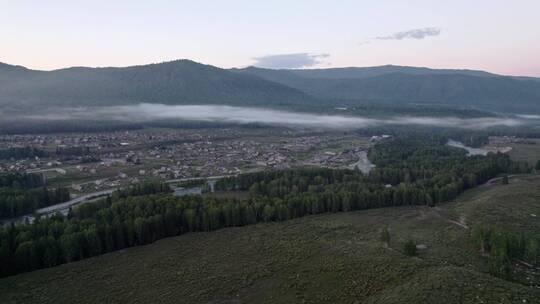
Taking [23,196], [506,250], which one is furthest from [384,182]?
[23,196]

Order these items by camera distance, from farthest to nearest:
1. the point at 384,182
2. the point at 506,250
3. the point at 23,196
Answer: the point at 384,182 < the point at 23,196 < the point at 506,250

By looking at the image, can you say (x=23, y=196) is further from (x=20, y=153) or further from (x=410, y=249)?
(x=20, y=153)

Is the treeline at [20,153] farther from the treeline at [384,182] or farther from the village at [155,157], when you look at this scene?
the treeline at [384,182]

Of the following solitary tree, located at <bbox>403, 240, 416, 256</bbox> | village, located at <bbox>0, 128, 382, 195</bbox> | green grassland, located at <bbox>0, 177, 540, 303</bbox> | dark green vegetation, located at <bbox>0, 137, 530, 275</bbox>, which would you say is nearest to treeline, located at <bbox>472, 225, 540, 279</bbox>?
green grassland, located at <bbox>0, 177, 540, 303</bbox>

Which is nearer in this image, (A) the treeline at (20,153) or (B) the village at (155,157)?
(B) the village at (155,157)

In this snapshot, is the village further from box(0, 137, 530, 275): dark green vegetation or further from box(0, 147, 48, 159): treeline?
box(0, 137, 530, 275): dark green vegetation

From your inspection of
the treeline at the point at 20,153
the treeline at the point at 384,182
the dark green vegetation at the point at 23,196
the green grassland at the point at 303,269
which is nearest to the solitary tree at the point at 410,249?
the green grassland at the point at 303,269
